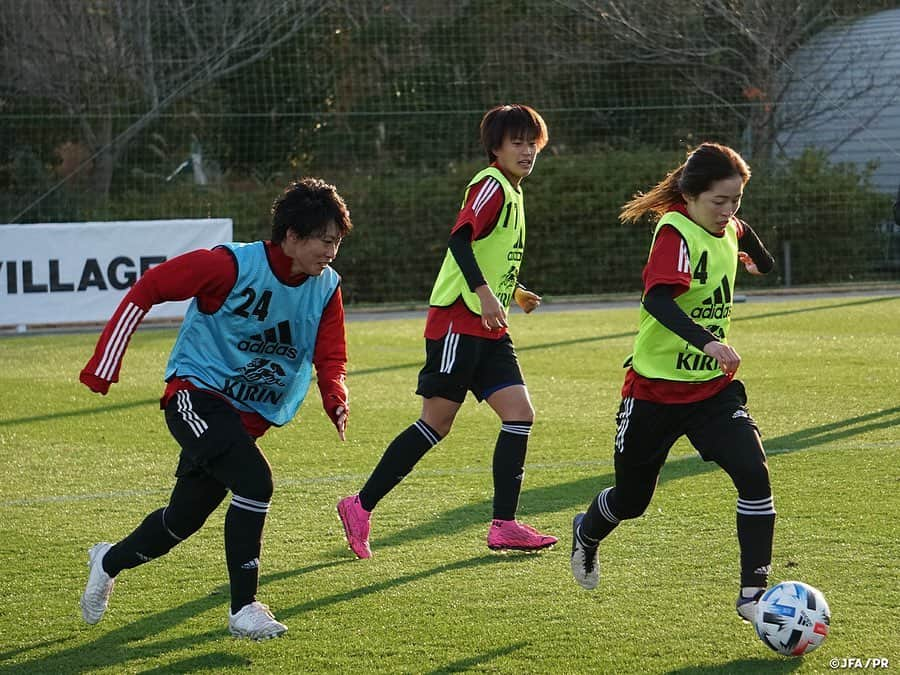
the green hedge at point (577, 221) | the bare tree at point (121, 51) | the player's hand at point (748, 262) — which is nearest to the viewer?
the player's hand at point (748, 262)

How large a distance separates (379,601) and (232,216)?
51.0 feet

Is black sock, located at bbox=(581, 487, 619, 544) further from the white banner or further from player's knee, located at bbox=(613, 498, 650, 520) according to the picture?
the white banner

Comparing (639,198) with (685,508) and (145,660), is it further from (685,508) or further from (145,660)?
(145,660)

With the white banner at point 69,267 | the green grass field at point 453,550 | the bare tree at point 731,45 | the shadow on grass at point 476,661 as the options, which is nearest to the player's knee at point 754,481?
the green grass field at point 453,550

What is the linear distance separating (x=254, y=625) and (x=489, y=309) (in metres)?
1.59

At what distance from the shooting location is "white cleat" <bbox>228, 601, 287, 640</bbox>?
4.19 m

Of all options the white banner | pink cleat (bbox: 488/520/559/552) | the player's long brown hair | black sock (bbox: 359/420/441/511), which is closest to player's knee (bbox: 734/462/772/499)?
the player's long brown hair

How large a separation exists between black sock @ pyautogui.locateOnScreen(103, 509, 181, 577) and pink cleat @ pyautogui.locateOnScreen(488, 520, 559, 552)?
1.39 meters

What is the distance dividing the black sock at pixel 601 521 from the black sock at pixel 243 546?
1149mm

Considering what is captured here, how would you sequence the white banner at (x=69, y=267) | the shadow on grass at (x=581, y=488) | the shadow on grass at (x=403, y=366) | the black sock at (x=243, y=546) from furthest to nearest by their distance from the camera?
the white banner at (x=69, y=267) < the shadow on grass at (x=403, y=366) < the shadow on grass at (x=581, y=488) < the black sock at (x=243, y=546)

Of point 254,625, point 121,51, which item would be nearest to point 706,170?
point 254,625

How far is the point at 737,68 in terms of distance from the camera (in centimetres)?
2255

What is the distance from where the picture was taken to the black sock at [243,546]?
4.25 meters

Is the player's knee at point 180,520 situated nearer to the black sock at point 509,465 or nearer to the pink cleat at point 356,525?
the pink cleat at point 356,525
